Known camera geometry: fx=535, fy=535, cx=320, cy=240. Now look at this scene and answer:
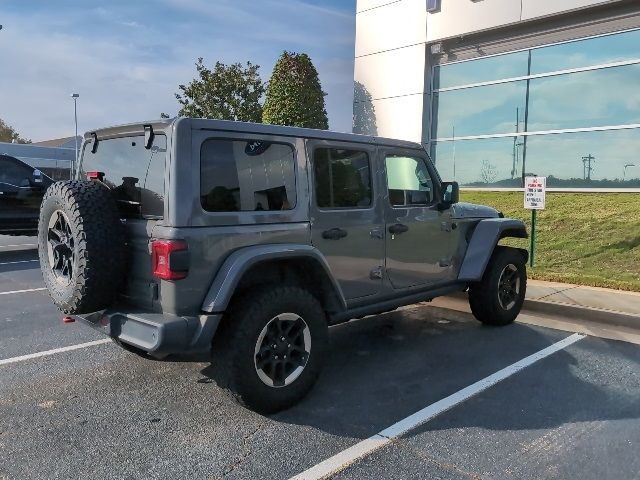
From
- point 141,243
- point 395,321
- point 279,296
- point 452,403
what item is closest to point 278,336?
point 279,296

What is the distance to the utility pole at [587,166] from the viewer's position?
12.7 m

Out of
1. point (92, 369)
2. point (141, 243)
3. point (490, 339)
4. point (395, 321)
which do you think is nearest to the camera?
point (141, 243)

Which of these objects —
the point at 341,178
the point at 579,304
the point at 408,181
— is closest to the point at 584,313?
the point at 579,304

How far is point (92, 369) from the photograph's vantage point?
436 cm

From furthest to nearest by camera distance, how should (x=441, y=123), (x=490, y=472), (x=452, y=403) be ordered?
(x=441, y=123) < (x=452, y=403) < (x=490, y=472)

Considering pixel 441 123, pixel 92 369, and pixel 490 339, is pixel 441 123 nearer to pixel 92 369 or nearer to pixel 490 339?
pixel 490 339

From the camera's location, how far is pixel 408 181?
489cm

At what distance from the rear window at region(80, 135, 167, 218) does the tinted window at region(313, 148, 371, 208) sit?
1.17m

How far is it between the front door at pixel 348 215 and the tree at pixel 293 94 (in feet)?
40.8

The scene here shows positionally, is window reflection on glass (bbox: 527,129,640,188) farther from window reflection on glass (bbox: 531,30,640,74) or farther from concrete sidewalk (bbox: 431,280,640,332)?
concrete sidewalk (bbox: 431,280,640,332)

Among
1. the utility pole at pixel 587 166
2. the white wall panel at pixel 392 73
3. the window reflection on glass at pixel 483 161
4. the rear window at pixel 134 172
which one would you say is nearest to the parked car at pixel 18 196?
the rear window at pixel 134 172

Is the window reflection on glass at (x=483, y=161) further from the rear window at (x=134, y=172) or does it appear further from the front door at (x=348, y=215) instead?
the rear window at (x=134, y=172)

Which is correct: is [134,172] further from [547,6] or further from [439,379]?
[547,6]

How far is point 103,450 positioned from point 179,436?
1.41ft
